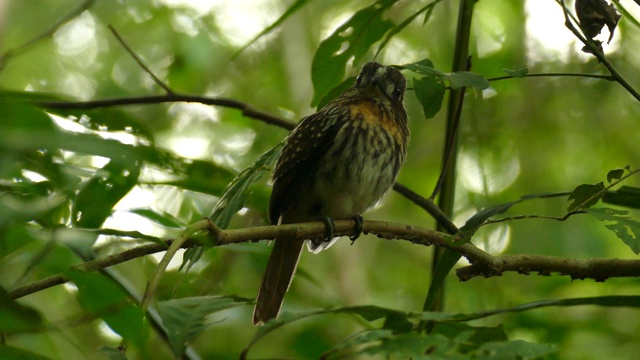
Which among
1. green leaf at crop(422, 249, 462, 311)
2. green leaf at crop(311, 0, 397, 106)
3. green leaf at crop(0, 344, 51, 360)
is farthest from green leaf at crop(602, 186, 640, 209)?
green leaf at crop(0, 344, 51, 360)

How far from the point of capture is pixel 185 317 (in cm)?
121

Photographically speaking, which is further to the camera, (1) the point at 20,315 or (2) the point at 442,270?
(2) the point at 442,270

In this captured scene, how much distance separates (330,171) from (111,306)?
1.95 m

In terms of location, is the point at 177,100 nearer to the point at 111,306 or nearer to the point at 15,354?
the point at 111,306

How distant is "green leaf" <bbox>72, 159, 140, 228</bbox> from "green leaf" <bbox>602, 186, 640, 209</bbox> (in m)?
1.12

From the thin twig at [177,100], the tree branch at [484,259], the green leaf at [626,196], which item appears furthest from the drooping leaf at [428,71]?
the thin twig at [177,100]

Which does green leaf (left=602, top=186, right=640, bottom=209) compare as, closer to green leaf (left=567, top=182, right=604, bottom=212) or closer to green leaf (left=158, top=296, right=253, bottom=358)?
green leaf (left=567, top=182, right=604, bottom=212)

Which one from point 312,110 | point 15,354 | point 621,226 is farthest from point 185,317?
point 312,110

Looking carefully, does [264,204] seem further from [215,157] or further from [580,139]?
[580,139]

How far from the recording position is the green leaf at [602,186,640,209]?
200 centimetres

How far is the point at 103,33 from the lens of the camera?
6195mm

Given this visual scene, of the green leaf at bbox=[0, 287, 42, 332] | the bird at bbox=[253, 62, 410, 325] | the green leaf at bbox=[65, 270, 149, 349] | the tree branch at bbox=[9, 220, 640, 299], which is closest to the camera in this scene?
the green leaf at bbox=[0, 287, 42, 332]

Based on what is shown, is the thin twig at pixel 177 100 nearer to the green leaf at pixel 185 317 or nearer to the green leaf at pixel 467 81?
the green leaf at pixel 467 81

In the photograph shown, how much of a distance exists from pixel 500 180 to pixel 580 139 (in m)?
0.86
